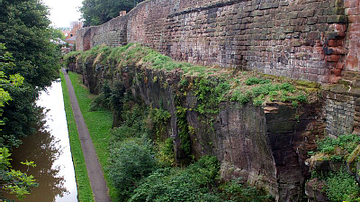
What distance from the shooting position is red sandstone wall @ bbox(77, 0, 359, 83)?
21.3ft

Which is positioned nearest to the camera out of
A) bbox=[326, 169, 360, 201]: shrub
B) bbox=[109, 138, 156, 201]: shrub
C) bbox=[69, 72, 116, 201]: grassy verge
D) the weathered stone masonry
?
bbox=[326, 169, 360, 201]: shrub

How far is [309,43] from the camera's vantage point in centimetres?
706

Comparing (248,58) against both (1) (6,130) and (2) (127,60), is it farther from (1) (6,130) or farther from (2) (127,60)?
(2) (127,60)

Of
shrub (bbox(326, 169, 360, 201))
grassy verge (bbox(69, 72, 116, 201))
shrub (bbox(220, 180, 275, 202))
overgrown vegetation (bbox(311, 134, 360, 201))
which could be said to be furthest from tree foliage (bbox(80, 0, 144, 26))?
shrub (bbox(326, 169, 360, 201))

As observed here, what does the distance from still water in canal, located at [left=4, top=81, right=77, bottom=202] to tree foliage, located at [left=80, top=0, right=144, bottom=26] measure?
46.1 ft

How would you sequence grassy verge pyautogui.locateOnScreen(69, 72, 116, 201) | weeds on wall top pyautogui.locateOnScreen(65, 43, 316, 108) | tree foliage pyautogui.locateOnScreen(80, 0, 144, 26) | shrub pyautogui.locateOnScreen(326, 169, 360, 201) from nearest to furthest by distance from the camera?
1. shrub pyautogui.locateOnScreen(326, 169, 360, 201)
2. weeds on wall top pyautogui.locateOnScreen(65, 43, 316, 108)
3. grassy verge pyautogui.locateOnScreen(69, 72, 116, 201)
4. tree foliage pyautogui.locateOnScreen(80, 0, 144, 26)

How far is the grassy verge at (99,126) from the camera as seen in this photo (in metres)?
14.7

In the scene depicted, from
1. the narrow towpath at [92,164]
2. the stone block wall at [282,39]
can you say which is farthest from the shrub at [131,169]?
the stone block wall at [282,39]

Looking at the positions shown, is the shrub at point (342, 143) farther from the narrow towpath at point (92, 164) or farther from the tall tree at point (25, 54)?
the tall tree at point (25, 54)

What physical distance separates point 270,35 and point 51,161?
11656 millimetres

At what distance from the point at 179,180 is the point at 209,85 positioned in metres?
2.61

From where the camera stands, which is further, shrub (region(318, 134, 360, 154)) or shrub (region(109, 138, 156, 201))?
shrub (region(109, 138, 156, 201))

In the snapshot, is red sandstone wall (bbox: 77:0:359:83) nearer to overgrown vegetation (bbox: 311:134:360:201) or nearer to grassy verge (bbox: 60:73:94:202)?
overgrown vegetation (bbox: 311:134:360:201)

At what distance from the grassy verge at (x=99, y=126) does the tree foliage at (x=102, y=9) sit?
30.1ft
